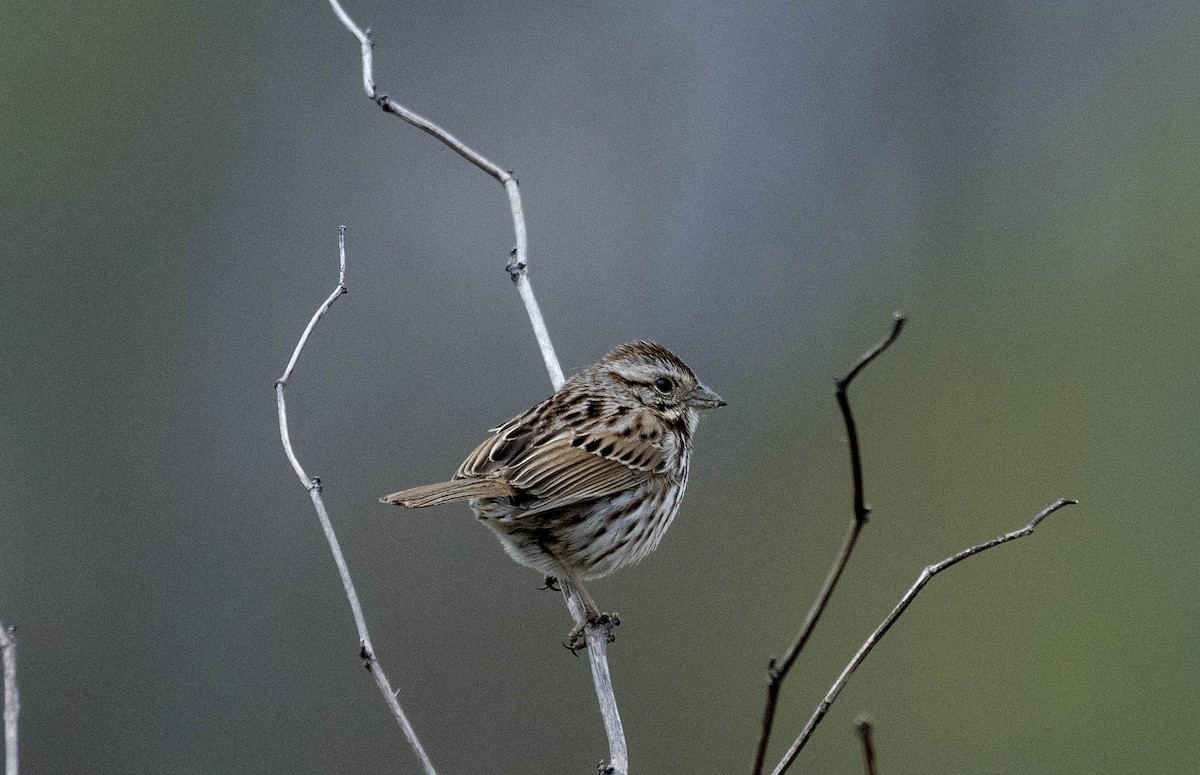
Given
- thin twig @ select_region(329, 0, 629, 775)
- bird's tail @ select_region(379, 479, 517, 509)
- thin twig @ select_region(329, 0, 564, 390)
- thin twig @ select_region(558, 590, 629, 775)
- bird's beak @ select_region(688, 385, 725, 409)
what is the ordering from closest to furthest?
thin twig @ select_region(558, 590, 629, 775) < thin twig @ select_region(329, 0, 629, 775) < bird's tail @ select_region(379, 479, 517, 509) < thin twig @ select_region(329, 0, 564, 390) < bird's beak @ select_region(688, 385, 725, 409)

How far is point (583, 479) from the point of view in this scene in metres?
4.61

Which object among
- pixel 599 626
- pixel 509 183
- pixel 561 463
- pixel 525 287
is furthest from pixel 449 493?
pixel 509 183

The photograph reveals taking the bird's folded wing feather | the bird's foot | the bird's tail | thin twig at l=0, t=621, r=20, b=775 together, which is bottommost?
thin twig at l=0, t=621, r=20, b=775

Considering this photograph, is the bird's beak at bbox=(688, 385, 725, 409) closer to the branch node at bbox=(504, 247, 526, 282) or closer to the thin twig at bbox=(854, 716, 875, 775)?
the branch node at bbox=(504, 247, 526, 282)

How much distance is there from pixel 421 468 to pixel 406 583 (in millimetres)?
949

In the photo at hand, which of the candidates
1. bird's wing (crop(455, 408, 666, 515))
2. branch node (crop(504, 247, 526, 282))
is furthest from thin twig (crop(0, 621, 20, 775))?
branch node (crop(504, 247, 526, 282))

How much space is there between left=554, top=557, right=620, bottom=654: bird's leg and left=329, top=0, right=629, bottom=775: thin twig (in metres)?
0.02

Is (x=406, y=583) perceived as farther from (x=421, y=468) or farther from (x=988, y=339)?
(x=988, y=339)

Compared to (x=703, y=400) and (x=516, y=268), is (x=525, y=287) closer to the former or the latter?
(x=516, y=268)

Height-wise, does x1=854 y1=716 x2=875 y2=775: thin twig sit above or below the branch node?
below

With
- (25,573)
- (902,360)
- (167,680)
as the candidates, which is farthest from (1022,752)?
(25,573)

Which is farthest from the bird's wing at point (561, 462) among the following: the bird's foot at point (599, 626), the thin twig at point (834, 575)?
the thin twig at point (834, 575)

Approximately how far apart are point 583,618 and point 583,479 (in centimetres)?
47

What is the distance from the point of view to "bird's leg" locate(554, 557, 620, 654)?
4.39m
